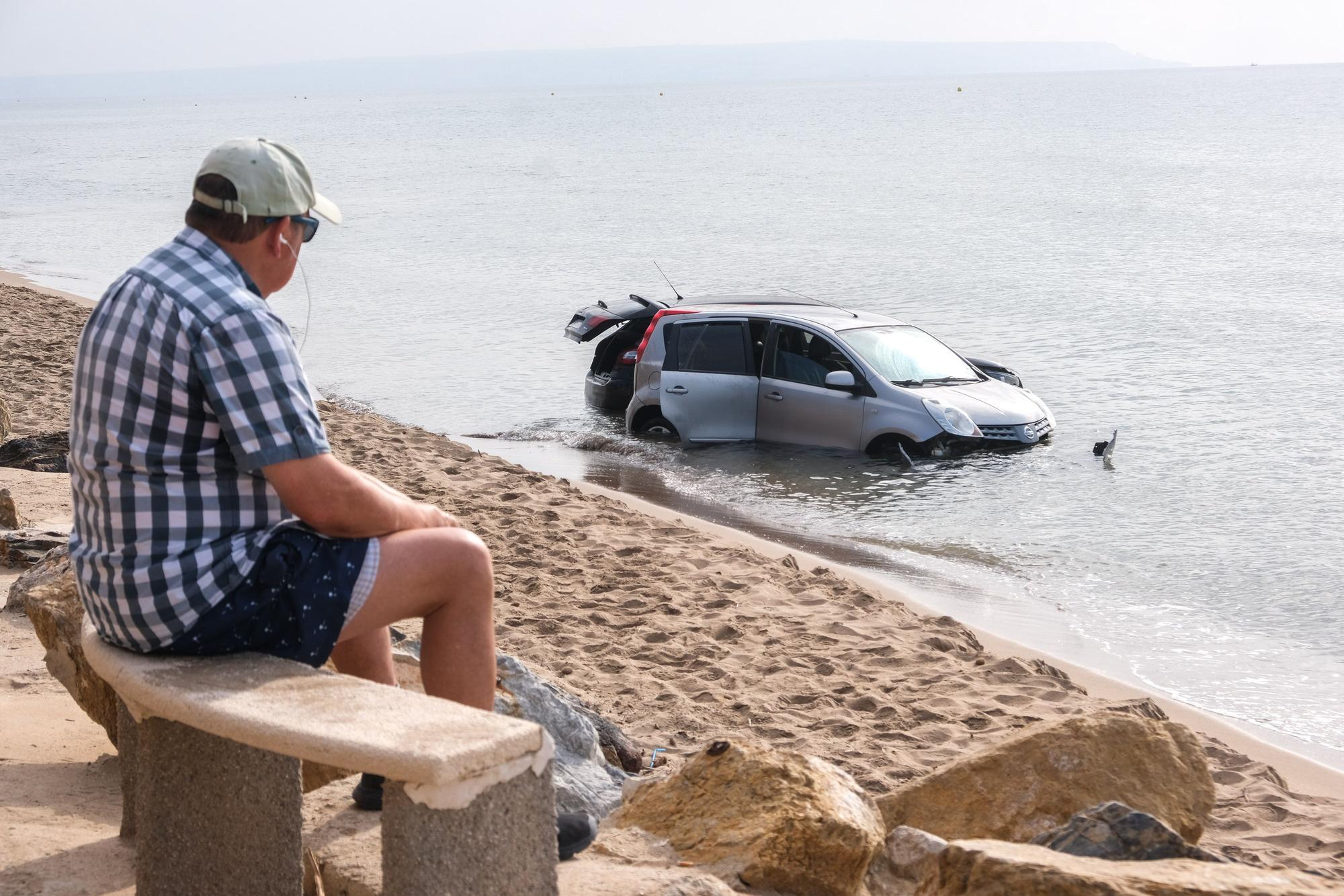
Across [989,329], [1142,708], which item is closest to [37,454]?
[1142,708]

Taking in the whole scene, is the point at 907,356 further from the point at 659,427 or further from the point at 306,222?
the point at 306,222

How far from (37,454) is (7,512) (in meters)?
2.54

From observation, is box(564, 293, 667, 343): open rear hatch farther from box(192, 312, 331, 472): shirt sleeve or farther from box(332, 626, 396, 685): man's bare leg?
box(192, 312, 331, 472): shirt sleeve

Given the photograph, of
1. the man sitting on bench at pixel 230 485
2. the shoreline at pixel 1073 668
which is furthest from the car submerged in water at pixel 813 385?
the man sitting on bench at pixel 230 485

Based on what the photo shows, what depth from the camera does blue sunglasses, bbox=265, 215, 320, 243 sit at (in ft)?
10.2

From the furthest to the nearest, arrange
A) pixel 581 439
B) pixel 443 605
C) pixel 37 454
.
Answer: pixel 581 439
pixel 37 454
pixel 443 605

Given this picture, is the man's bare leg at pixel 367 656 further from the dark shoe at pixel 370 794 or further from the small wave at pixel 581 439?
the small wave at pixel 581 439

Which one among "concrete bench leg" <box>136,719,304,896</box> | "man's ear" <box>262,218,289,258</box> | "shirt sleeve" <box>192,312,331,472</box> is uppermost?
"man's ear" <box>262,218,289,258</box>

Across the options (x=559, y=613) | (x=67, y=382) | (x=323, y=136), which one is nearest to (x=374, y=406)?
(x=67, y=382)

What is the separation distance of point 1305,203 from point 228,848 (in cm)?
5784

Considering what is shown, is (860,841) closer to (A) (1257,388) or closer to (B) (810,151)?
(A) (1257,388)

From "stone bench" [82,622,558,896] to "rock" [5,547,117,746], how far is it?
1189mm

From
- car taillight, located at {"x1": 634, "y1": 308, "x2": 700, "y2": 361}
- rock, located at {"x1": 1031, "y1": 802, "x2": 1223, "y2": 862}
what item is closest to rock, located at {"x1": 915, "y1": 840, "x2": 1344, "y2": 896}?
rock, located at {"x1": 1031, "y1": 802, "x2": 1223, "y2": 862}

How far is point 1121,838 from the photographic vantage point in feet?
12.5
